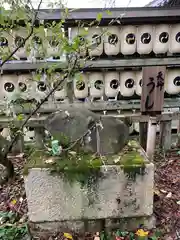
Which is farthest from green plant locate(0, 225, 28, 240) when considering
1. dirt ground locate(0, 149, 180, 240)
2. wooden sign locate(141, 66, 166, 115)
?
wooden sign locate(141, 66, 166, 115)

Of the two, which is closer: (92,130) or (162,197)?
(92,130)

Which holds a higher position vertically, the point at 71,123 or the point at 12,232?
the point at 71,123

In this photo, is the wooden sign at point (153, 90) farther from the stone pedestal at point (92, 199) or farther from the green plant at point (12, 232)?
the green plant at point (12, 232)

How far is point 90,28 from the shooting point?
8.84 ft

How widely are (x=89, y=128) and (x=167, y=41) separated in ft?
5.22

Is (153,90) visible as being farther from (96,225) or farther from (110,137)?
(96,225)

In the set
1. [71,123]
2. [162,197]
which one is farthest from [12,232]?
[162,197]

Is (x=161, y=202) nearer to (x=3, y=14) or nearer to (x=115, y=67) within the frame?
(x=115, y=67)

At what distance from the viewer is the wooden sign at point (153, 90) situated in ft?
7.45

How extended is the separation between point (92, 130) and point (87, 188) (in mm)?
467

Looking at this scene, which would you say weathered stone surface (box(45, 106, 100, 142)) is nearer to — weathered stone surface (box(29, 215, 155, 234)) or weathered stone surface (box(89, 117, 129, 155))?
weathered stone surface (box(89, 117, 129, 155))

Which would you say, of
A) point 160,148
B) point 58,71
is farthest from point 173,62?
point 58,71

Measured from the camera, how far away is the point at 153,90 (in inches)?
90.3

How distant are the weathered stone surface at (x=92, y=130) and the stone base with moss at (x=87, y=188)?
0.11 meters
